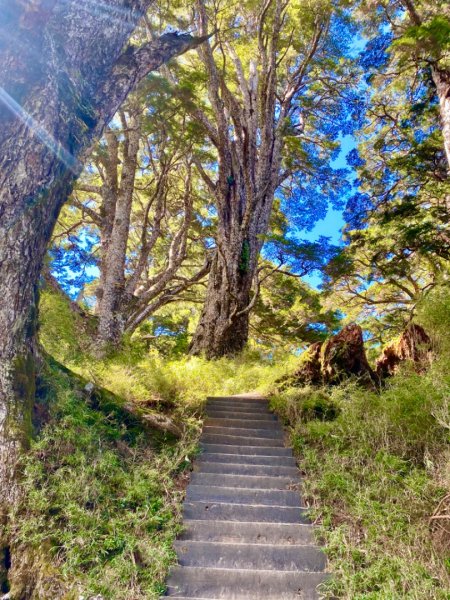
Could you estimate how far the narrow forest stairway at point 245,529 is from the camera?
302 centimetres

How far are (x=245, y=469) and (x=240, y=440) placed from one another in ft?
2.63

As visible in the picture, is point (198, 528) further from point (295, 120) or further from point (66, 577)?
point (295, 120)

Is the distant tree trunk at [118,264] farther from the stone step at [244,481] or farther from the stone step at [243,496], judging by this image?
the stone step at [243,496]

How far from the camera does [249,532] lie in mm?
3596

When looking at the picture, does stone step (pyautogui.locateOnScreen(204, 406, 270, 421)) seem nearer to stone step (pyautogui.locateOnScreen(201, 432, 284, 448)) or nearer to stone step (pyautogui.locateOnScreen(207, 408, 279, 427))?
stone step (pyautogui.locateOnScreen(207, 408, 279, 427))

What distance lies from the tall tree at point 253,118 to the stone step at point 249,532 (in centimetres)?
581

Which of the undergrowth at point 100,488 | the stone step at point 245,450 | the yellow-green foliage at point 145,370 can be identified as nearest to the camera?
the undergrowth at point 100,488

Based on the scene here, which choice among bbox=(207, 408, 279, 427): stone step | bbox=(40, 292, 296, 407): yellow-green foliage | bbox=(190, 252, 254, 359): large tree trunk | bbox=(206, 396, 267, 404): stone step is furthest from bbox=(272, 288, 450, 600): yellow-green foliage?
bbox=(190, 252, 254, 359): large tree trunk

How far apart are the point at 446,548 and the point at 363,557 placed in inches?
24.5

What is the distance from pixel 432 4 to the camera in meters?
8.14

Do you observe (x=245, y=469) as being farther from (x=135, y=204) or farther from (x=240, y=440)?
(x=135, y=204)

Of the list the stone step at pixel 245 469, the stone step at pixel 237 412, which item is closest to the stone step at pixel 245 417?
the stone step at pixel 237 412

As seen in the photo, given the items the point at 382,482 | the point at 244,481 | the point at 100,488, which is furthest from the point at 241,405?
the point at 100,488

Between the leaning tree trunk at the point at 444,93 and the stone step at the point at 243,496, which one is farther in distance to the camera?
the leaning tree trunk at the point at 444,93
